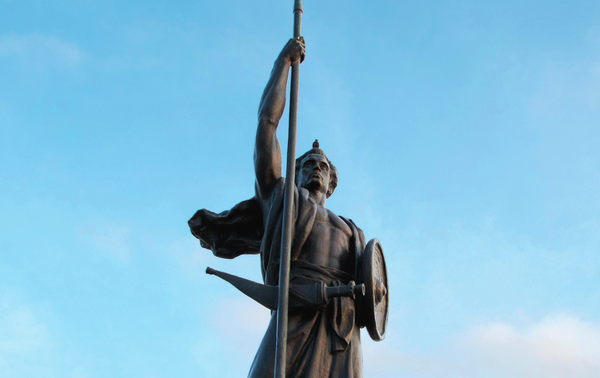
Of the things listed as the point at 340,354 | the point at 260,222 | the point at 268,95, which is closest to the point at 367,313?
the point at 340,354

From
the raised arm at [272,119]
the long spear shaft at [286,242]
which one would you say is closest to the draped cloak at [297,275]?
the raised arm at [272,119]

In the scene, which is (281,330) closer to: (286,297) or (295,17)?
(286,297)

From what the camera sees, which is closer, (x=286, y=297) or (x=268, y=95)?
(x=286, y=297)

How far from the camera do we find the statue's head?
920 centimetres

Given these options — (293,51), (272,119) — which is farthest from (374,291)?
(293,51)

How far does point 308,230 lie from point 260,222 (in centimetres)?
79

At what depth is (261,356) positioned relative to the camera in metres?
7.64

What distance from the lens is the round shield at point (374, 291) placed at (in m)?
8.02

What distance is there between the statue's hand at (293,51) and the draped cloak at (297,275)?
1353mm

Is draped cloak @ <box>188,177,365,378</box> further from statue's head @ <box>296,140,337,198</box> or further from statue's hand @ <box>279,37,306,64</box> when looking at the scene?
statue's hand @ <box>279,37,306,64</box>

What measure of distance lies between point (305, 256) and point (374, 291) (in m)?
0.78

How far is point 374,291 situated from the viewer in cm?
815

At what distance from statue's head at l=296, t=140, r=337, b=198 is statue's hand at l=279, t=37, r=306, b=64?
1.16 meters

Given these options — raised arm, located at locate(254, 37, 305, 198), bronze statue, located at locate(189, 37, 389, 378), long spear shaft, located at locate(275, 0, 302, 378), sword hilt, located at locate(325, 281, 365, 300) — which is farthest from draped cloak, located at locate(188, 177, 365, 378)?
long spear shaft, located at locate(275, 0, 302, 378)
